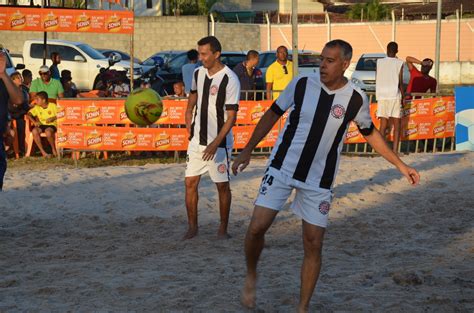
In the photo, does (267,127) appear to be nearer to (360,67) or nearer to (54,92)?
(54,92)

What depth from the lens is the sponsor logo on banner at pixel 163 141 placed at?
620 inches

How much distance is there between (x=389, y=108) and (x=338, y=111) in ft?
31.3

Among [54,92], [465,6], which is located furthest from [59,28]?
[465,6]

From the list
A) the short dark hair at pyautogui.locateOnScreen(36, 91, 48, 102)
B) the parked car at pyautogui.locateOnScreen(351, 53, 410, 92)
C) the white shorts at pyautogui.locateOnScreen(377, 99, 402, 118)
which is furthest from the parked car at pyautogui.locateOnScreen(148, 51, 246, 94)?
the white shorts at pyautogui.locateOnScreen(377, 99, 402, 118)

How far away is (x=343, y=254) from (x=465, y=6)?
154 feet

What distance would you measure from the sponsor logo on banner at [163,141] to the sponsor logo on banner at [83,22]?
3.64 meters

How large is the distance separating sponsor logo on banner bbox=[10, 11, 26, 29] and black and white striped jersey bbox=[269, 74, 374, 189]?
13.2 meters

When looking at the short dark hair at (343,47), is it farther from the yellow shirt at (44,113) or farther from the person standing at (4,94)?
the yellow shirt at (44,113)

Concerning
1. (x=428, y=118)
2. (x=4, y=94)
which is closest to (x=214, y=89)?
(x=4, y=94)

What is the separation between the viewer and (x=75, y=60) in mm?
27312

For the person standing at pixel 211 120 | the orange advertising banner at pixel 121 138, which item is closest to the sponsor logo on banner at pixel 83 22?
the orange advertising banner at pixel 121 138

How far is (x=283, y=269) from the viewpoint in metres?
7.86

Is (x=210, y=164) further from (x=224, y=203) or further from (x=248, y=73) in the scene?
(x=248, y=73)

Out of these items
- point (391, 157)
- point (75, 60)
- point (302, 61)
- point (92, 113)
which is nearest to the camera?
point (391, 157)
